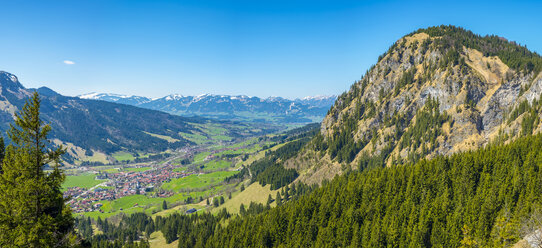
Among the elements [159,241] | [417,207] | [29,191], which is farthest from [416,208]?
[159,241]

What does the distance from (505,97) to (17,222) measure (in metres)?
234

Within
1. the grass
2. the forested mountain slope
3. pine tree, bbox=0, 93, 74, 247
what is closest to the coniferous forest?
the forested mountain slope

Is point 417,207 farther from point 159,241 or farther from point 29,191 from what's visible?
point 159,241

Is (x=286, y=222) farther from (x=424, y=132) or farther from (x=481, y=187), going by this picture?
(x=424, y=132)

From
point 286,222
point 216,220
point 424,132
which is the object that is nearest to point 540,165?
point 286,222

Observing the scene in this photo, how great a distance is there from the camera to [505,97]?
176500 mm

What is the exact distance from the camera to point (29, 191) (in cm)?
2803

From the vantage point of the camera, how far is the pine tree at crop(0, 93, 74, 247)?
27.8 metres

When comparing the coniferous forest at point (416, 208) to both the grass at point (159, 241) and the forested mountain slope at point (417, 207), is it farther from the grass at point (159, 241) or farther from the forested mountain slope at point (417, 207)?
the grass at point (159, 241)

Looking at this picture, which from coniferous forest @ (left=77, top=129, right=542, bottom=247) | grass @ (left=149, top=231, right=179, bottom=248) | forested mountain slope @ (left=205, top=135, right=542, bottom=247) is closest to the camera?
coniferous forest @ (left=77, top=129, right=542, bottom=247)

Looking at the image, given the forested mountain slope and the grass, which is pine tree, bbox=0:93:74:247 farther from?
the grass

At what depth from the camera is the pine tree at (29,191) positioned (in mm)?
27750

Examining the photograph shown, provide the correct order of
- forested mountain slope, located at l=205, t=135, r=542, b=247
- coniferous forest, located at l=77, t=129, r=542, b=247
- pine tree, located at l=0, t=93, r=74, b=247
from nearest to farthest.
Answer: pine tree, located at l=0, t=93, r=74, b=247 → coniferous forest, located at l=77, t=129, r=542, b=247 → forested mountain slope, located at l=205, t=135, r=542, b=247

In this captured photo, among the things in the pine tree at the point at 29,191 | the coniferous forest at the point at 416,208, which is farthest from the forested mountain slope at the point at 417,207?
the pine tree at the point at 29,191
